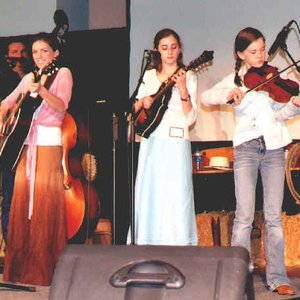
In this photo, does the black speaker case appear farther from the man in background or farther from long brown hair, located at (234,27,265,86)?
the man in background

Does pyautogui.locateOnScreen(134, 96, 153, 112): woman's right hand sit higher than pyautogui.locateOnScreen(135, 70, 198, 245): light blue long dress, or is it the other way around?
pyautogui.locateOnScreen(134, 96, 153, 112): woman's right hand

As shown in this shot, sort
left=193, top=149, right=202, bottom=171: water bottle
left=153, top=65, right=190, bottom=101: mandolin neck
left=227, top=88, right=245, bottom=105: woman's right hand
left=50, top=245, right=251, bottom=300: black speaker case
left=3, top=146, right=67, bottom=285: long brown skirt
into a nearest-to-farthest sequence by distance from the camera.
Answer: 1. left=50, top=245, right=251, bottom=300: black speaker case
2. left=227, top=88, right=245, bottom=105: woman's right hand
3. left=153, top=65, right=190, bottom=101: mandolin neck
4. left=3, top=146, right=67, bottom=285: long brown skirt
5. left=193, top=149, right=202, bottom=171: water bottle

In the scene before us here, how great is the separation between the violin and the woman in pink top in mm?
1303

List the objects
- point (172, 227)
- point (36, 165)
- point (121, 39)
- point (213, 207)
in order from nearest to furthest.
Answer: point (172, 227) → point (36, 165) → point (213, 207) → point (121, 39)

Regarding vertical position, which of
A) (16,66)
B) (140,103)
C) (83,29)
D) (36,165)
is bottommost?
(36,165)

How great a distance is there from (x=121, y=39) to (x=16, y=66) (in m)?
0.79

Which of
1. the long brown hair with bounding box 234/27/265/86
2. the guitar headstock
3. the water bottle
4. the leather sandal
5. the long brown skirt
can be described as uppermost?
the long brown hair with bounding box 234/27/265/86

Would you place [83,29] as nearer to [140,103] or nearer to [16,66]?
[16,66]

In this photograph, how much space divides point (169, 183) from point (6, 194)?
1328 millimetres

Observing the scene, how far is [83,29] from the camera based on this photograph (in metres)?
5.15

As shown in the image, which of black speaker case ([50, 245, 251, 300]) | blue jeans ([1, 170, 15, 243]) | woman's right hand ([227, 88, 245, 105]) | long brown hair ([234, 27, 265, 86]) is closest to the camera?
black speaker case ([50, 245, 251, 300])

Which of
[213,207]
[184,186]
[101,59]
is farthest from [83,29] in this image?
[184,186]

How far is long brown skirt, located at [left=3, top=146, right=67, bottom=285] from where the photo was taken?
3812 millimetres

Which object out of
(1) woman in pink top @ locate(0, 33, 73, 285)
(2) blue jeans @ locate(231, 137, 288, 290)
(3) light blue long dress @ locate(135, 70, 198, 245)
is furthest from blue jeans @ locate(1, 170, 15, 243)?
(2) blue jeans @ locate(231, 137, 288, 290)
